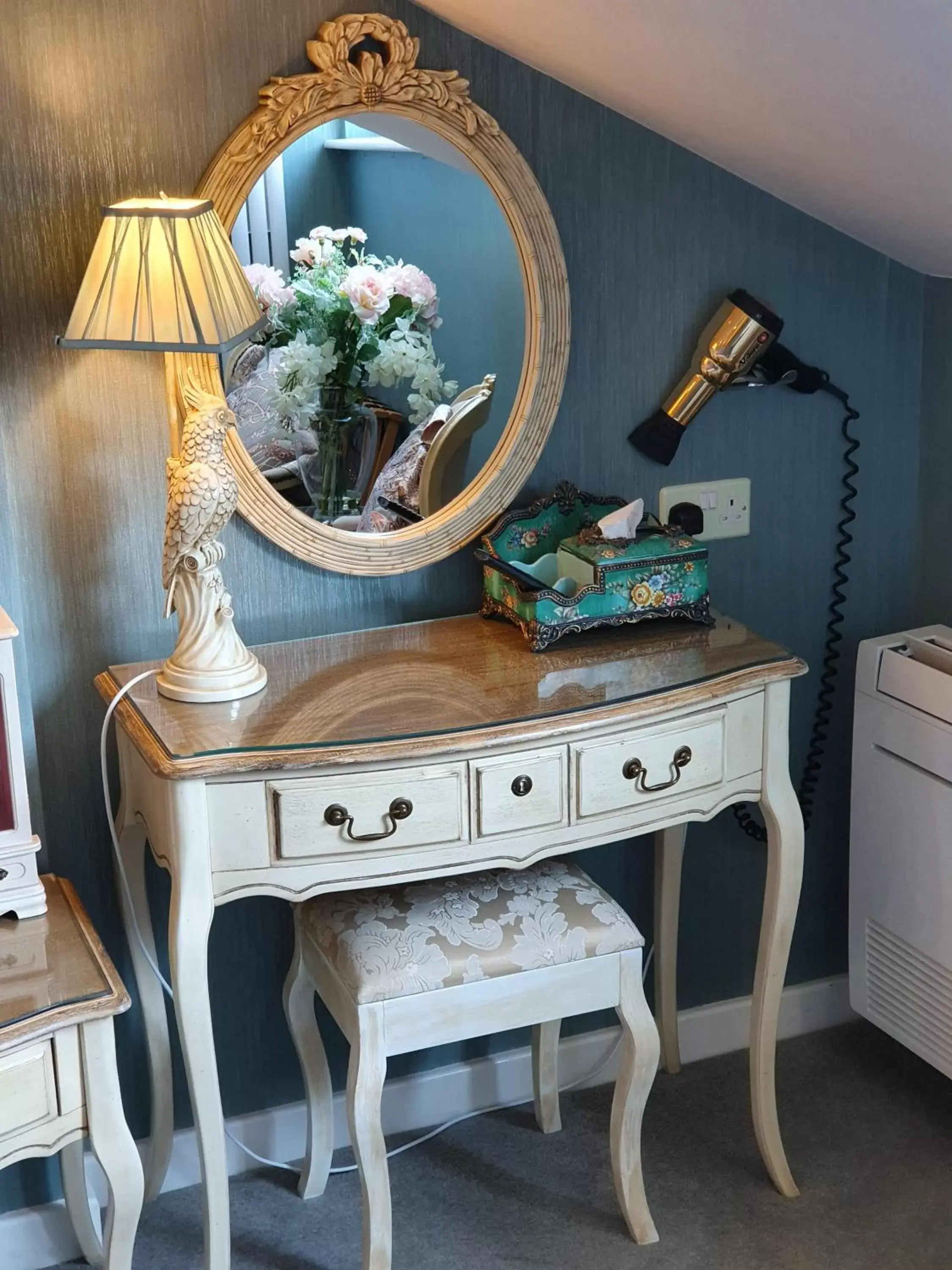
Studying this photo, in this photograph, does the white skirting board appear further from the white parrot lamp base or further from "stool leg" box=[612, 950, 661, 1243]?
the white parrot lamp base

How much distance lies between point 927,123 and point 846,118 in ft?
0.42

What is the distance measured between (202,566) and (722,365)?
2.87ft

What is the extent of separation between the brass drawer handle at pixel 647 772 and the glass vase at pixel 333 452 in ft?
1.84

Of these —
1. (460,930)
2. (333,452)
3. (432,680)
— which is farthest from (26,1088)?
(333,452)

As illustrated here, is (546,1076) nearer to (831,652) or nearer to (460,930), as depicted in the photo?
(460,930)

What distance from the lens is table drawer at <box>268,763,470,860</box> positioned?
1.66 metres

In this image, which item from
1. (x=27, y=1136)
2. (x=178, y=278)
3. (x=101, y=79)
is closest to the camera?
(x=27, y=1136)

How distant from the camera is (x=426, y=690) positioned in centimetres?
181

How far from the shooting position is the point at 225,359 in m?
1.91

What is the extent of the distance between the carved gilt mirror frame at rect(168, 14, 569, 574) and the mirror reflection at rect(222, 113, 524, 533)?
0.02 metres

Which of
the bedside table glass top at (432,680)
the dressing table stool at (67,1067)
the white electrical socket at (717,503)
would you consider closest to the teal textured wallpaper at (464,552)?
the white electrical socket at (717,503)

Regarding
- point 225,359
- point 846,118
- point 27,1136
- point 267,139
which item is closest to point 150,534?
point 225,359

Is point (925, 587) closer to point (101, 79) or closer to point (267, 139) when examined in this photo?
point (267, 139)

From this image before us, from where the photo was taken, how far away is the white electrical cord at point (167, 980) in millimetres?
1838
